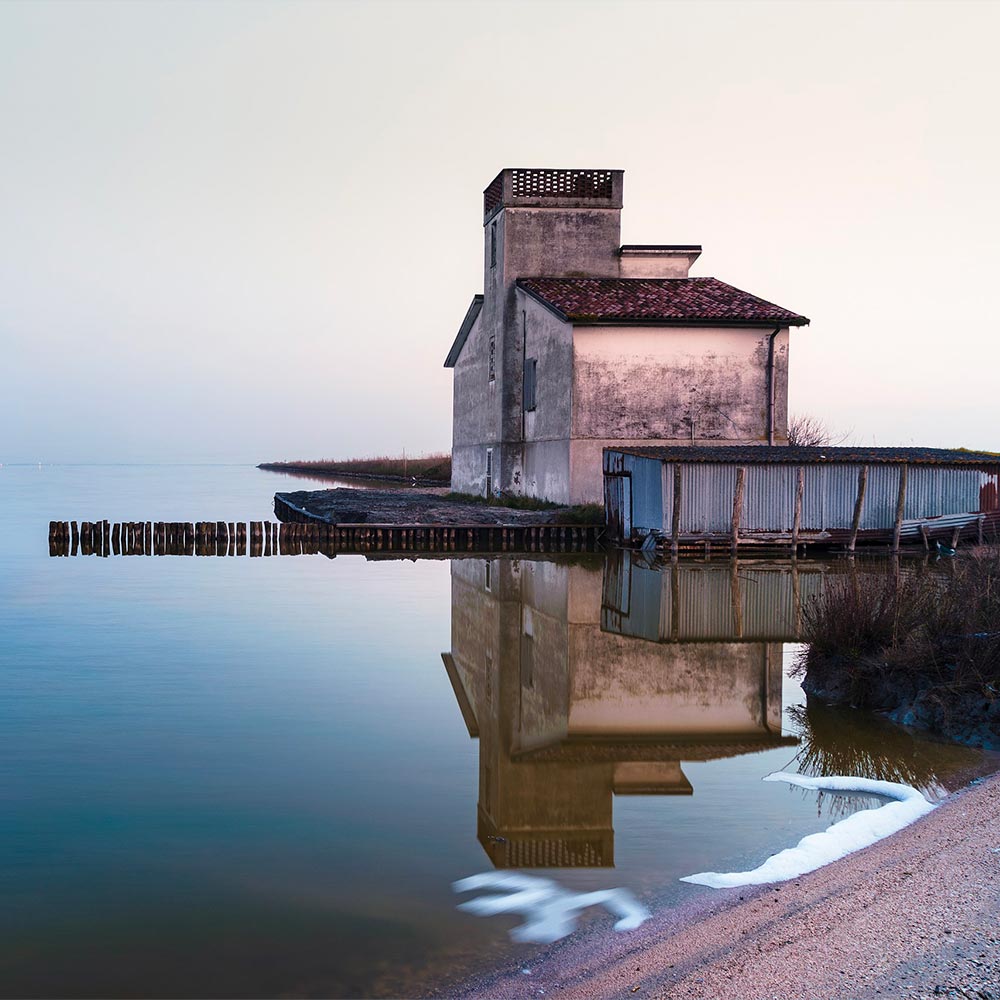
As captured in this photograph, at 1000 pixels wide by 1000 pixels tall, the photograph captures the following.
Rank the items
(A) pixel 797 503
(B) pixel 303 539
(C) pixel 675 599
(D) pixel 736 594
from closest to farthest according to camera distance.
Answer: (C) pixel 675 599 < (D) pixel 736 594 < (A) pixel 797 503 < (B) pixel 303 539

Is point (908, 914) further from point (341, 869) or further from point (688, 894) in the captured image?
point (341, 869)

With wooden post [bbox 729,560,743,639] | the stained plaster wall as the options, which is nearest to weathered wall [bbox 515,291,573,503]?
the stained plaster wall

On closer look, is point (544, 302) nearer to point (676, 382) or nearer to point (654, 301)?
point (654, 301)

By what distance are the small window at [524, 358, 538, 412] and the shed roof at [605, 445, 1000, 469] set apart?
19.0ft

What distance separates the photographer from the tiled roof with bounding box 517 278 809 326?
32.7 m

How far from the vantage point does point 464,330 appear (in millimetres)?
44562

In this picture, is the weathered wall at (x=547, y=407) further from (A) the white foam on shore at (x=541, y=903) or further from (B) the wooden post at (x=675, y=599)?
(A) the white foam on shore at (x=541, y=903)

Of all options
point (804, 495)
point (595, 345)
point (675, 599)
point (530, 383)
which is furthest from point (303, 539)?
point (675, 599)

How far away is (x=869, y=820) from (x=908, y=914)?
2477mm

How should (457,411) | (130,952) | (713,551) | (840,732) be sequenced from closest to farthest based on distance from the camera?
(130,952), (840,732), (713,551), (457,411)

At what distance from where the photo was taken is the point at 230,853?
7383 millimetres

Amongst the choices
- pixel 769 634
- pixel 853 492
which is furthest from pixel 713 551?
pixel 769 634

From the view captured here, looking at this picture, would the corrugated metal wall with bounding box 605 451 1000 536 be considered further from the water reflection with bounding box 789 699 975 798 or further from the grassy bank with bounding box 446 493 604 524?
the water reflection with bounding box 789 699 975 798

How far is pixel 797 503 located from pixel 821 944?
23.5 meters
